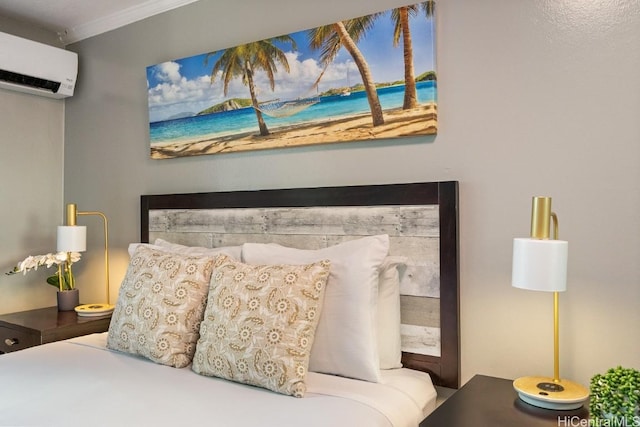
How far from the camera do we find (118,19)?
305 cm

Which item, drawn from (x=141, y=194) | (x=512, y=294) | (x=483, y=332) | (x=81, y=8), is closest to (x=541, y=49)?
(x=512, y=294)

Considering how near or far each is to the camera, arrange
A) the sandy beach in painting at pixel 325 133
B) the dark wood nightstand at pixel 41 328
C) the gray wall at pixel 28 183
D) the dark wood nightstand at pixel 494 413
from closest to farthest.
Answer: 1. the dark wood nightstand at pixel 494 413
2. the sandy beach in painting at pixel 325 133
3. the dark wood nightstand at pixel 41 328
4. the gray wall at pixel 28 183

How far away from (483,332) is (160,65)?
221 cm

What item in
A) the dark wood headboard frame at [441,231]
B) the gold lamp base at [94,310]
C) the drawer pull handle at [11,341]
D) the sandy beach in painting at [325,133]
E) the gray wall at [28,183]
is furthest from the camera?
the gray wall at [28,183]

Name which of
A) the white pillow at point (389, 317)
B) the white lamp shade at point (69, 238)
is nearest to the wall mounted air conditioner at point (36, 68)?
the white lamp shade at point (69, 238)

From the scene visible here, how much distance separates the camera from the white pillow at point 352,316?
1.79m

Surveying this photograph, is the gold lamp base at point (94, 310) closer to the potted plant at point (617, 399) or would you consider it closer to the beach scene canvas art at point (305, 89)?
the beach scene canvas art at point (305, 89)

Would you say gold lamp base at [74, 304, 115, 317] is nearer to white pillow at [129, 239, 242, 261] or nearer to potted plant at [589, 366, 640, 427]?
white pillow at [129, 239, 242, 261]

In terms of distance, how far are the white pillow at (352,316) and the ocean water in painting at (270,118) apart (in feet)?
1.98

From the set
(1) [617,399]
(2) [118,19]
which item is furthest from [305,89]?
(1) [617,399]

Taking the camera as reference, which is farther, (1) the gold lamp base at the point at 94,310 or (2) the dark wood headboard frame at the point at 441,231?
(1) the gold lamp base at the point at 94,310

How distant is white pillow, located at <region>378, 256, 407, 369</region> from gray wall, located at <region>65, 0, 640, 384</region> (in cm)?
26

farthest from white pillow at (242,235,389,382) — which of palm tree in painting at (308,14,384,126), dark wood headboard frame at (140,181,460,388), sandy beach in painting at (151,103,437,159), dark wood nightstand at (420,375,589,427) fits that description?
palm tree in painting at (308,14,384,126)

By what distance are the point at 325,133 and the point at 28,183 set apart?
2.20m
